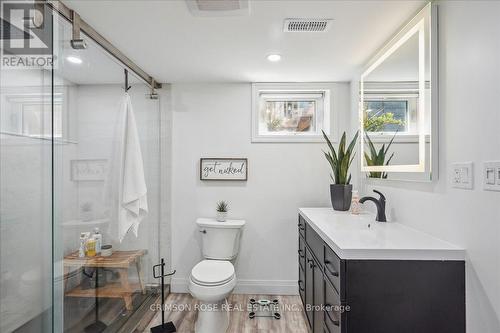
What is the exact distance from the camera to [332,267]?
140 cm

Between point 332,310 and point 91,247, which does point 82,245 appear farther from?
point 332,310

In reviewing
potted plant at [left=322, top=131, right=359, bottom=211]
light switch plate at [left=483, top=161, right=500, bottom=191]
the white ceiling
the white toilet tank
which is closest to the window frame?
the white ceiling

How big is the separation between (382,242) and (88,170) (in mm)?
1676

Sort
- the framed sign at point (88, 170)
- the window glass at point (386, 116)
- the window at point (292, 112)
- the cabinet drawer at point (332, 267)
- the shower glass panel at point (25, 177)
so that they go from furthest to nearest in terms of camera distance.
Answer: the window at point (292, 112)
the window glass at point (386, 116)
the framed sign at point (88, 170)
the cabinet drawer at point (332, 267)
the shower glass panel at point (25, 177)

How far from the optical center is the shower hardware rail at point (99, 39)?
1.45 meters

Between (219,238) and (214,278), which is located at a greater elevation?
(219,238)

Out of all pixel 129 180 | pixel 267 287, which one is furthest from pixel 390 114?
pixel 267 287

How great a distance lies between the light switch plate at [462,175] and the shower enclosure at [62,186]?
190cm

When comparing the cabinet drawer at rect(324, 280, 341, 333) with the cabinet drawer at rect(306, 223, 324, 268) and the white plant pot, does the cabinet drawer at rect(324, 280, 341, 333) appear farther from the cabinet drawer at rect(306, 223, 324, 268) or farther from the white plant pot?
the white plant pot

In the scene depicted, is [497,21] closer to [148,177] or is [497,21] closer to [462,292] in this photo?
[462,292]

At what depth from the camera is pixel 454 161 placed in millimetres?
1327

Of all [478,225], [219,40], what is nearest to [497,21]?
[478,225]

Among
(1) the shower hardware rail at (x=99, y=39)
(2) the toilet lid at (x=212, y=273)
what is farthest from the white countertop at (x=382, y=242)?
(1) the shower hardware rail at (x=99, y=39)

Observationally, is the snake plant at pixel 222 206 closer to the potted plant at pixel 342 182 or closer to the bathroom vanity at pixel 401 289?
the potted plant at pixel 342 182
